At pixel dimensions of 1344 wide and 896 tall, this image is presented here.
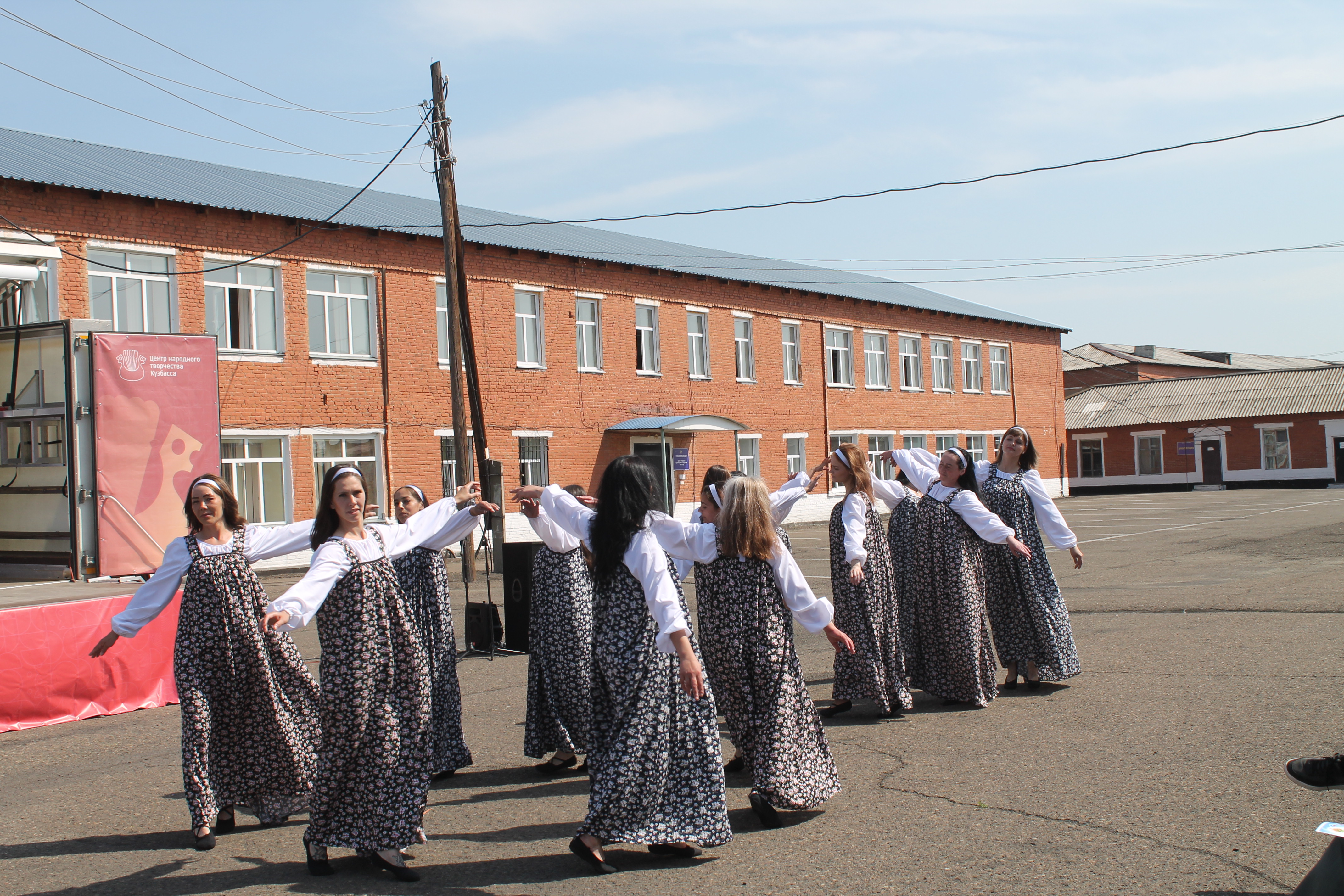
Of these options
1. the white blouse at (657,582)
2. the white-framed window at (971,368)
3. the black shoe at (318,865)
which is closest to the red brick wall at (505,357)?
the white-framed window at (971,368)

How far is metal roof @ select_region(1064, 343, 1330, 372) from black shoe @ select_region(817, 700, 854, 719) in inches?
2581

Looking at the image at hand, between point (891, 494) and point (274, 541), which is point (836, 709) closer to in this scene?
point (891, 494)

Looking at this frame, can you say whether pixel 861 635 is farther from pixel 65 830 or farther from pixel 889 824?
pixel 65 830

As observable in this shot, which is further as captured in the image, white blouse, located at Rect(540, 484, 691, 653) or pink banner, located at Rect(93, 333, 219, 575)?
pink banner, located at Rect(93, 333, 219, 575)

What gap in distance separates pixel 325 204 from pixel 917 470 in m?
18.8

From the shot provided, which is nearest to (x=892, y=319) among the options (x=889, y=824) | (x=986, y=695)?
(x=986, y=695)

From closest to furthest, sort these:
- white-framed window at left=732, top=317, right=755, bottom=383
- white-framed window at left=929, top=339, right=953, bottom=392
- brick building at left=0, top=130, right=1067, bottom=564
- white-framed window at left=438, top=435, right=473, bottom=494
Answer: brick building at left=0, top=130, right=1067, bottom=564, white-framed window at left=438, top=435, right=473, bottom=494, white-framed window at left=732, top=317, right=755, bottom=383, white-framed window at left=929, top=339, right=953, bottom=392

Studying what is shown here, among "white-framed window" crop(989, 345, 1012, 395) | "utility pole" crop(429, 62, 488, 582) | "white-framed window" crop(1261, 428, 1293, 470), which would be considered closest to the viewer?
"utility pole" crop(429, 62, 488, 582)

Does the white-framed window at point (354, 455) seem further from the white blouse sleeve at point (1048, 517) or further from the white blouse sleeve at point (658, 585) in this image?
the white blouse sleeve at point (658, 585)

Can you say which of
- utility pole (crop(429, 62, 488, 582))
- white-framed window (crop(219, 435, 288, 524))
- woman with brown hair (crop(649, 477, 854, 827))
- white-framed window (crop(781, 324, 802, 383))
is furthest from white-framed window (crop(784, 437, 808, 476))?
woman with brown hair (crop(649, 477, 854, 827))

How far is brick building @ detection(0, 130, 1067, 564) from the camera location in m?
19.4

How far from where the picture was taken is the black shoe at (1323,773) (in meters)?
3.88

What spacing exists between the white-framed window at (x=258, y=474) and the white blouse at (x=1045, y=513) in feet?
51.6

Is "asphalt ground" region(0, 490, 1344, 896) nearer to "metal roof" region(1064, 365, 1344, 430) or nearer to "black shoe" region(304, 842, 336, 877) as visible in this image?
"black shoe" region(304, 842, 336, 877)
